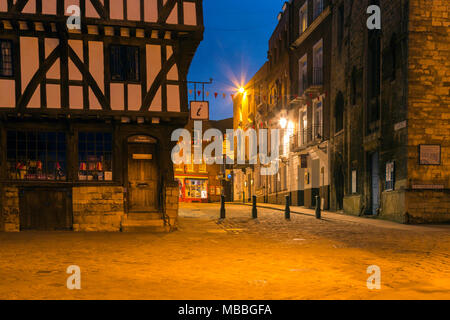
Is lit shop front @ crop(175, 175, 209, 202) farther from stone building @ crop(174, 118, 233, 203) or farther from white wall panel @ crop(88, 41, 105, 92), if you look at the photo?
white wall panel @ crop(88, 41, 105, 92)

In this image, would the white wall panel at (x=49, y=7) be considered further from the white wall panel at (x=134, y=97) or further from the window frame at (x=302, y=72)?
the window frame at (x=302, y=72)

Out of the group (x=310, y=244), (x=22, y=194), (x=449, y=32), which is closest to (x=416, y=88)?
(x=449, y=32)

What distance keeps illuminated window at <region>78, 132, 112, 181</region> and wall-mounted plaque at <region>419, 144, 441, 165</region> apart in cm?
→ 1114

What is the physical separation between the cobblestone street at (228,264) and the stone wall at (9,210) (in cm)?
80

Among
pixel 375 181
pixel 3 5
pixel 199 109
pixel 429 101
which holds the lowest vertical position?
pixel 375 181

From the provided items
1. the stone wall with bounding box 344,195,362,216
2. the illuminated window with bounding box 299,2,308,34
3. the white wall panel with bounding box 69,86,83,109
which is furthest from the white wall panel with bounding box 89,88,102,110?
the illuminated window with bounding box 299,2,308,34

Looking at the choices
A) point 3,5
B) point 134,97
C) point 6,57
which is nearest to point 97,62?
point 134,97

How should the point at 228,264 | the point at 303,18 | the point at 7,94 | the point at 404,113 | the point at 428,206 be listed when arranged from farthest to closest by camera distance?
1. the point at 303,18
2. the point at 404,113
3. the point at 428,206
4. the point at 7,94
5. the point at 228,264

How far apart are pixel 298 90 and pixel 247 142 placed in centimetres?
1512

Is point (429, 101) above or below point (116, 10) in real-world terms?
below

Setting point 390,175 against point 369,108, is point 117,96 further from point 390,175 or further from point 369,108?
point 369,108

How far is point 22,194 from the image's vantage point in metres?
12.6

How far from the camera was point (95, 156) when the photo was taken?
1313 cm

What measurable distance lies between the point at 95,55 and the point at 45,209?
505cm
